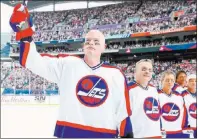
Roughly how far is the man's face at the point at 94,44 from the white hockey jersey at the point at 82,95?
0.23ft

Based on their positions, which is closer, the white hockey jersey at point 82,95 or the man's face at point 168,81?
the white hockey jersey at point 82,95

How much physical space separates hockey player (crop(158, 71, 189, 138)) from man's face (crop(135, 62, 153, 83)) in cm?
72

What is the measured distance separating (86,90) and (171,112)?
1799 mm

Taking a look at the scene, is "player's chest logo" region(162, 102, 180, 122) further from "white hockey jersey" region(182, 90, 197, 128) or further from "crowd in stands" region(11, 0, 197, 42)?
"crowd in stands" region(11, 0, 197, 42)

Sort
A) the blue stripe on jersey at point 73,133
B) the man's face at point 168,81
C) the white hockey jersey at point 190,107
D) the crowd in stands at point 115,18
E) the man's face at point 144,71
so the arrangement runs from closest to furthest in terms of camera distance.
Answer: the blue stripe on jersey at point 73,133, the man's face at point 144,71, the man's face at point 168,81, the white hockey jersey at point 190,107, the crowd in stands at point 115,18

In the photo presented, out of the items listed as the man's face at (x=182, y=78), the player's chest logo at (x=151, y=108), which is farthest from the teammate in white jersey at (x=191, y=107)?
the player's chest logo at (x=151, y=108)

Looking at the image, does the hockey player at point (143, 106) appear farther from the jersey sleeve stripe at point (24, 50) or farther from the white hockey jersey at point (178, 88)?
the jersey sleeve stripe at point (24, 50)

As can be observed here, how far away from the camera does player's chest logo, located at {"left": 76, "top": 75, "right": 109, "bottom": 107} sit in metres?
1.79

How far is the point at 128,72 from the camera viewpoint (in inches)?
781

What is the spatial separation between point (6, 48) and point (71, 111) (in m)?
27.6

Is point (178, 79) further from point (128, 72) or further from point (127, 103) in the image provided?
point (128, 72)

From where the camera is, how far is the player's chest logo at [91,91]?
1.79 metres

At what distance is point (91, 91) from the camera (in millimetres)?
1791

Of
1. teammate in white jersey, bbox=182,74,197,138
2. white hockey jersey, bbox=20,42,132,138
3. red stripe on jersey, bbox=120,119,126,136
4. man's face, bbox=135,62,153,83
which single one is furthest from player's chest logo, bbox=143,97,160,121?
teammate in white jersey, bbox=182,74,197,138
